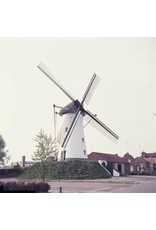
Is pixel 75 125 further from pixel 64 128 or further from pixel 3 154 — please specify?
pixel 3 154

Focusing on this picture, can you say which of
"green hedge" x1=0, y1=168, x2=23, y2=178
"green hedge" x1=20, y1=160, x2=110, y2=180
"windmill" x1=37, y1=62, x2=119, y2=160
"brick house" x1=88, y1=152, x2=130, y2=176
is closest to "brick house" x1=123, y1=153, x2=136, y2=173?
"brick house" x1=88, y1=152, x2=130, y2=176

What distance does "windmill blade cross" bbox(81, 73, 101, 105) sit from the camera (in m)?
7.99

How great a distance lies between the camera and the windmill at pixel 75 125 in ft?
26.5

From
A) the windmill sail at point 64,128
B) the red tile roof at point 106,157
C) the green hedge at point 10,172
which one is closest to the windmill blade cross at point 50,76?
the windmill sail at point 64,128

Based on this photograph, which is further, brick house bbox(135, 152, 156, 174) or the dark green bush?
brick house bbox(135, 152, 156, 174)

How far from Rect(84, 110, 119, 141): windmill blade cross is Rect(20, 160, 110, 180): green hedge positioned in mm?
1315

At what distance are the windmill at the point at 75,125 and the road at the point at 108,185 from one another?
4.42 feet

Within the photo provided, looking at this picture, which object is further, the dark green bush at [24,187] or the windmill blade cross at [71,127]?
the windmill blade cross at [71,127]

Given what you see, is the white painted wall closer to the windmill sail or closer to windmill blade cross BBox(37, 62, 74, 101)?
the windmill sail

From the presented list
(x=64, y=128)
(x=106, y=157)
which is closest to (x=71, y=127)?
(x=64, y=128)

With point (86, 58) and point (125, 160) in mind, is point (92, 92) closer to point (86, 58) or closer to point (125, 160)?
point (86, 58)

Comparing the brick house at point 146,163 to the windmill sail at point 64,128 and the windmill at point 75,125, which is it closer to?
the windmill at point 75,125

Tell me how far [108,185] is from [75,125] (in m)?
2.90
